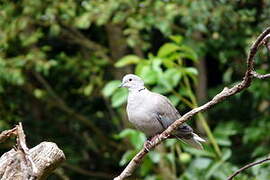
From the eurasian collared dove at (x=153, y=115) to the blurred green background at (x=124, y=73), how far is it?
1126 millimetres

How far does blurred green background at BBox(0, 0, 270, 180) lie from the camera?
5.60m

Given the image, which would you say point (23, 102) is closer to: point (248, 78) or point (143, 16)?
point (143, 16)

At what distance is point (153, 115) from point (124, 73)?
11.2ft

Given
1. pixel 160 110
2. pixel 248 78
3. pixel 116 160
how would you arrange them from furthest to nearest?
pixel 116 160, pixel 160 110, pixel 248 78

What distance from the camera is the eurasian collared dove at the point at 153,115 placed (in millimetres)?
3918

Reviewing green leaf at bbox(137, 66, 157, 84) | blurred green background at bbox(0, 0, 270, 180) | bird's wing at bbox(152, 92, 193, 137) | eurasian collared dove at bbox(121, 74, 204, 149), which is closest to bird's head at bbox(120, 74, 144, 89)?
eurasian collared dove at bbox(121, 74, 204, 149)

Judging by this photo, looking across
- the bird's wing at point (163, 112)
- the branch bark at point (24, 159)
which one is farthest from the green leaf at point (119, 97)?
the branch bark at point (24, 159)

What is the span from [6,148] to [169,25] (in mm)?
2476

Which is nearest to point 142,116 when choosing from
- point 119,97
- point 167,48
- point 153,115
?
point 153,115

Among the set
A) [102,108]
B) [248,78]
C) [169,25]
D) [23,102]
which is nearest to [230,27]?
[169,25]

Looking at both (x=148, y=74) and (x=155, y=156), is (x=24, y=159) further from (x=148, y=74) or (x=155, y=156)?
(x=155, y=156)

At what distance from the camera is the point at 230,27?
645 centimetres

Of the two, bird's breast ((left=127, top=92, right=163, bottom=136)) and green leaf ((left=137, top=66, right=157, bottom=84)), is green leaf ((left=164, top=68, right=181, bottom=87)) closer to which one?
green leaf ((left=137, top=66, right=157, bottom=84))

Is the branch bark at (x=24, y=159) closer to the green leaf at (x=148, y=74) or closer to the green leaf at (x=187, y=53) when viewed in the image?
the green leaf at (x=148, y=74)
